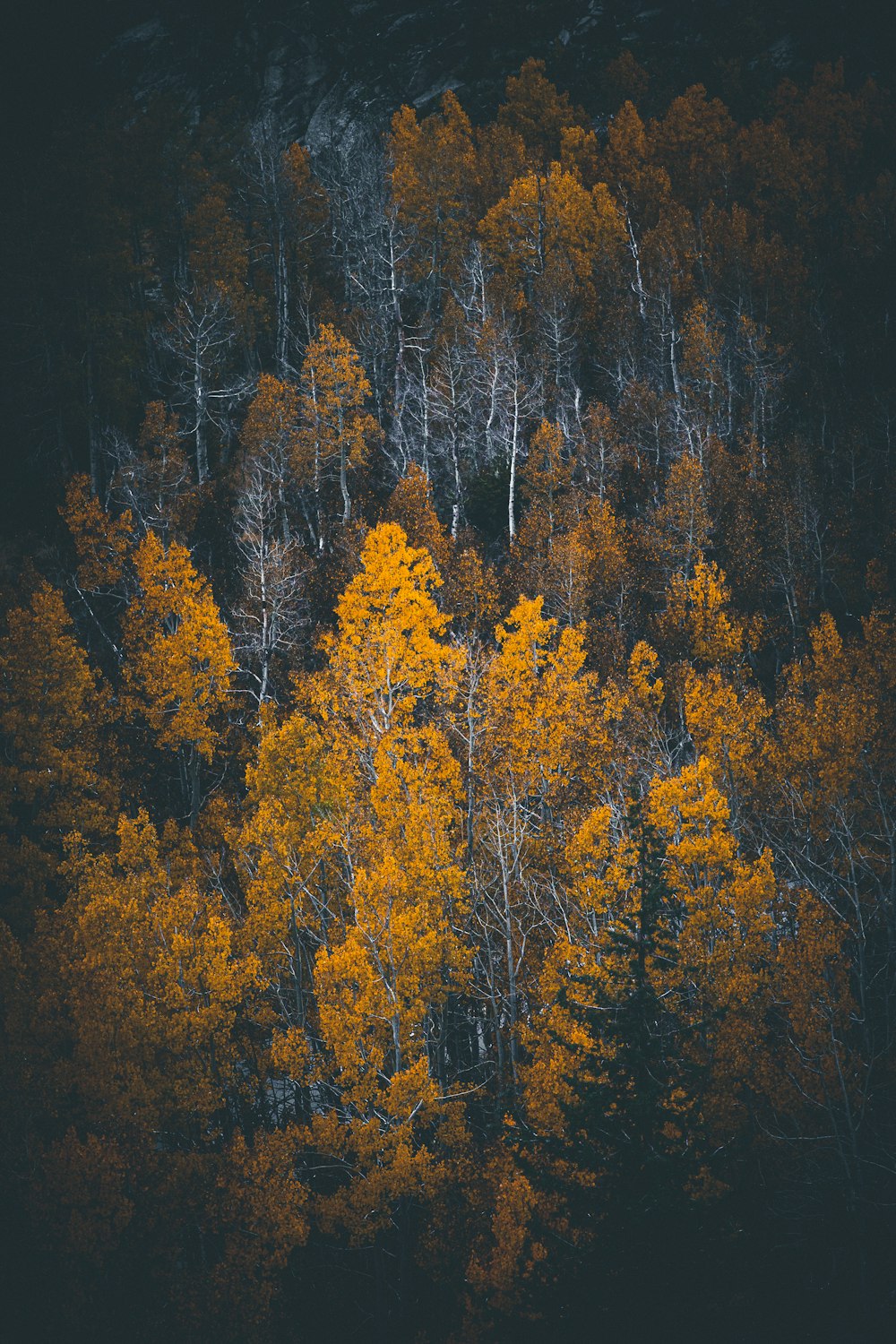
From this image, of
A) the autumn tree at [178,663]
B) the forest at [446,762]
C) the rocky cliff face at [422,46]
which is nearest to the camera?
the forest at [446,762]

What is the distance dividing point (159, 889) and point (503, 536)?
19381mm

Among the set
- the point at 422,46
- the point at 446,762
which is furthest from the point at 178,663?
the point at 422,46

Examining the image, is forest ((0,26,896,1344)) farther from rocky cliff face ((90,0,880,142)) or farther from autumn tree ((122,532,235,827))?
rocky cliff face ((90,0,880,142))

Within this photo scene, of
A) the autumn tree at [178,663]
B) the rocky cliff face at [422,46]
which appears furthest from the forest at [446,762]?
the rocky cliff face at [422,46]

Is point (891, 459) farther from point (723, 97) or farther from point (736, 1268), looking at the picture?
point (723, 97)

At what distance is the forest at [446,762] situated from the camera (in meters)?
21.0

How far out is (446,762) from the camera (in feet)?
85.1

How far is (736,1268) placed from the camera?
59.2 ft

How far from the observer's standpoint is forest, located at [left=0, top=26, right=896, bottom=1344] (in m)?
21.0

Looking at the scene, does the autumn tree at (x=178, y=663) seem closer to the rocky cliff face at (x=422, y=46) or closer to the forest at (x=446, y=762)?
the forest at (x=446, y=762)

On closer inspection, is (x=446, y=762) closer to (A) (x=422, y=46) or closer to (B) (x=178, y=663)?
(B) (x=178, y=663)

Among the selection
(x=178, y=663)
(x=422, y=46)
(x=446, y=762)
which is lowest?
(x=446, y=762)

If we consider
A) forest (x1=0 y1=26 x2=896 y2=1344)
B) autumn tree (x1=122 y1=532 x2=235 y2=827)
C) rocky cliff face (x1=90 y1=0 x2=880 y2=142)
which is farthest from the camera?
rocky cliff face (x1=90 y1=0 x2=880 y2=142)

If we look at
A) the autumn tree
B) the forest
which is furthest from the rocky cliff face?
the autumn tree
